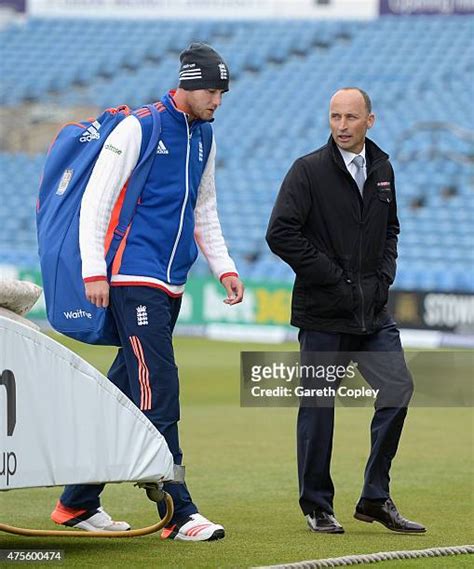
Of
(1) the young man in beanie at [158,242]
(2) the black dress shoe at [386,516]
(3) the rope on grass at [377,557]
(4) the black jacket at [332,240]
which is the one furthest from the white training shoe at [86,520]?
(3) the rope on grass at [377,557]

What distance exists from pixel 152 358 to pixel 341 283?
100 centimetres

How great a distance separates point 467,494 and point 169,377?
2.66 m

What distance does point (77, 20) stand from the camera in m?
40.7

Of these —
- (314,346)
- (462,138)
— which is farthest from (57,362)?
(462,138)

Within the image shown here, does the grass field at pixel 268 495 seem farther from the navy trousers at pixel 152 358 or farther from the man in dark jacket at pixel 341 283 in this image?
the navy trousers at pixel 152 358

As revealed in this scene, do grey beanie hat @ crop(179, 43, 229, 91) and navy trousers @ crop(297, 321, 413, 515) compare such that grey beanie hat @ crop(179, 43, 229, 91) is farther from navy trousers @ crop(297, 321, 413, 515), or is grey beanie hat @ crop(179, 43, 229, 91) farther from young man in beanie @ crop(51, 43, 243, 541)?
navy trousers @ crop(297, 321, 413, 515)

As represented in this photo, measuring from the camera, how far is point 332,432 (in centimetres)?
678

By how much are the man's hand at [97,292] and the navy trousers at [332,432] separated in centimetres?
114

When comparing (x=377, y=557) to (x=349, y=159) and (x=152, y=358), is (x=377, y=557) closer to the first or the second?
(x=152, y=358)

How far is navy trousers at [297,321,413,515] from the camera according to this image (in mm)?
6738

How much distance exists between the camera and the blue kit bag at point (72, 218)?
632 centimetres

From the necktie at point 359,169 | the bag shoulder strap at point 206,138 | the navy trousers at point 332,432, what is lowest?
the navy trousers at point 332,432

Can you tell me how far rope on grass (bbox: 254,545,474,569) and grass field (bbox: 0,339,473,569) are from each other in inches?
3.2

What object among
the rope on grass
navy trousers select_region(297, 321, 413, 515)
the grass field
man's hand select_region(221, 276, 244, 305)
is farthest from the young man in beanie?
the rope on grass
